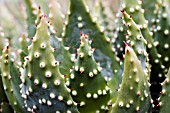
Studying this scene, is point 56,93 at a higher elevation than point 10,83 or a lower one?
lower

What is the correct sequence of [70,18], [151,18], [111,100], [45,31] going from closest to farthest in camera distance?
[45,31]
[111,100]
[70,18]
[151,18]

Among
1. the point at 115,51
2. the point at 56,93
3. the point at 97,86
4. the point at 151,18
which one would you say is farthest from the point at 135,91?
the point at 151,18

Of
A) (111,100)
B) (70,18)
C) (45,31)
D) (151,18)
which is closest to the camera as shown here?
(45,31)

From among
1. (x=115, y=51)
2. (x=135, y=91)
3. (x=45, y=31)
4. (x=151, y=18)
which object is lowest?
(x=135, y=91)

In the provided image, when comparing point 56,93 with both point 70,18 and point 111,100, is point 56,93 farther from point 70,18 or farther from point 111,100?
point 70,18

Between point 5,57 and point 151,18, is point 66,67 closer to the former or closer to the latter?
point 5,57

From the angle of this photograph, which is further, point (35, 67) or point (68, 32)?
point (68, 32)
